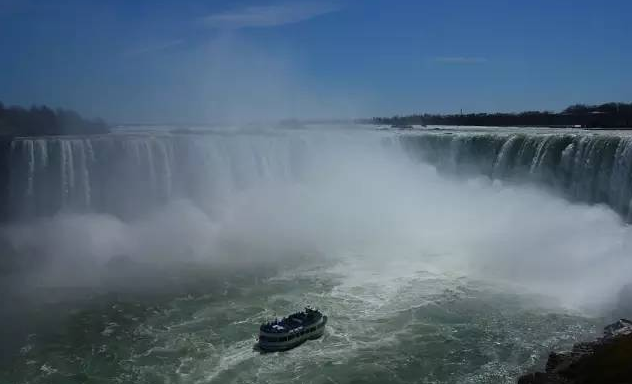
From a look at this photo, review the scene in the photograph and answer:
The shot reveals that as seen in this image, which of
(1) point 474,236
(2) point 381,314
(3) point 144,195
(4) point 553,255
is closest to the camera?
(2) point 381,314

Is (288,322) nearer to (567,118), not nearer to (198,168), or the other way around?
(198,168)

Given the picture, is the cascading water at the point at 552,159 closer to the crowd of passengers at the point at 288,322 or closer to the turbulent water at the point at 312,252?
the turbulent water at the point at 312,252

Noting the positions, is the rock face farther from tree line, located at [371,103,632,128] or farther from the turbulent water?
tree line, located at [371,103,632,128]

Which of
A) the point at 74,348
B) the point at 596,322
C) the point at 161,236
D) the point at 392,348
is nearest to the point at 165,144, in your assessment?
the point at 161,236

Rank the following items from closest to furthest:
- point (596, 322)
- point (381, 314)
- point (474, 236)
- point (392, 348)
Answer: point (392, 348) → point (596, 322) → point (381, 314) → point (474, 236)

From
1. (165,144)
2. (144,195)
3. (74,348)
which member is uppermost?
(165,144)

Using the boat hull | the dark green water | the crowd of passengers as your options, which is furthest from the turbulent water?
the crowd of passengers

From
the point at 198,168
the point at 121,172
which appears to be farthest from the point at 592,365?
the point at 121,172

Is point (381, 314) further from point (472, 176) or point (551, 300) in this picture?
point (472, 176)
